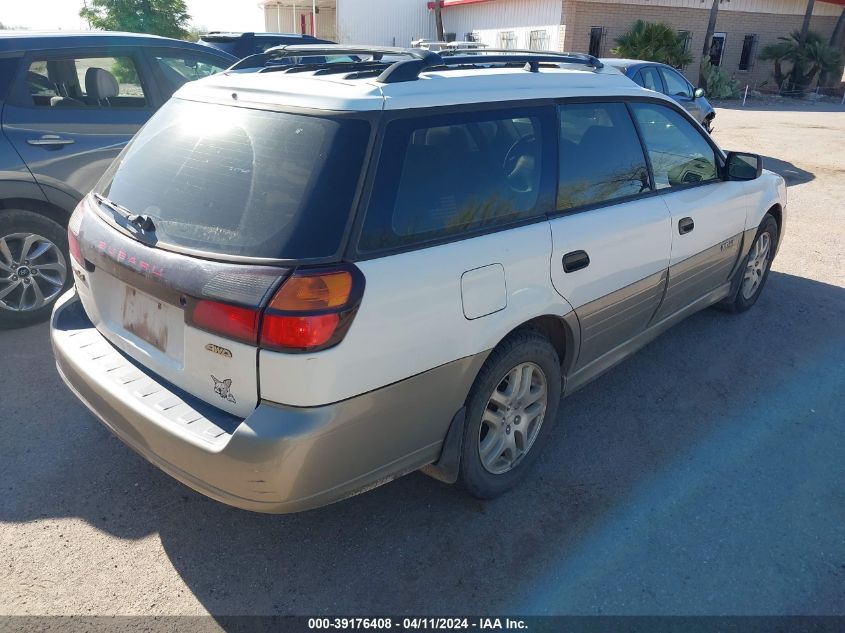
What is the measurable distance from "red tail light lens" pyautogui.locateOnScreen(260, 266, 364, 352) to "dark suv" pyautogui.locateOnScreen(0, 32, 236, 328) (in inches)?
131

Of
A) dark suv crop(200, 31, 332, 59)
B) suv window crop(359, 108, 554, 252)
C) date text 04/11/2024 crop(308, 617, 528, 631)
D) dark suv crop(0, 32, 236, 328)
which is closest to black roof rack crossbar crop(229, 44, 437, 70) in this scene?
suv window crop(359, 108, 554, 252)

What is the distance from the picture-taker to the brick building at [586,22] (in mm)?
24469

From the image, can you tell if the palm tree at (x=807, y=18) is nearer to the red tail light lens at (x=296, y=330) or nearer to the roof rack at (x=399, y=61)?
Answer: the roof rack at (x=399, y=61)

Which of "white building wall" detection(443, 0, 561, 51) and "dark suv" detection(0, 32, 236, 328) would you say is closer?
"dark suv" detection(0, 32, 236, 328)

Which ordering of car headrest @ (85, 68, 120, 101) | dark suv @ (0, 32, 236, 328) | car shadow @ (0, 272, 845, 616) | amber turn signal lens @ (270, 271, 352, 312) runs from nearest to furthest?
amber turn signal lens @ (270, 271, 352, 312) → car shadow @ (0, 272, 845, 616) → dark suv @ (0, 32, 236, 328) → car headrest @ (85, 68, 120, 101)

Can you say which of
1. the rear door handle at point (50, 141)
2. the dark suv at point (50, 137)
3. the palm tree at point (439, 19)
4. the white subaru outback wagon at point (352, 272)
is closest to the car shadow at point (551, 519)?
the white subaru outback wagon at point (352, 272)

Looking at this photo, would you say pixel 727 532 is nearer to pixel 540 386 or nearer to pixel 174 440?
pixel 540 386

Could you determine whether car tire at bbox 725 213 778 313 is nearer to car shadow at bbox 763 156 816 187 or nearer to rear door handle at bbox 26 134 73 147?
rear door handle at bbox 26 134 73 147

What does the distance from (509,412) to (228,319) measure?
54.9 inches

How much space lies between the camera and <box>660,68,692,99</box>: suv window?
36.2 feet

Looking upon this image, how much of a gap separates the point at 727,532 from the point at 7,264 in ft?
15.3

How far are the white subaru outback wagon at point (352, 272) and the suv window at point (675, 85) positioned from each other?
27.8 feet

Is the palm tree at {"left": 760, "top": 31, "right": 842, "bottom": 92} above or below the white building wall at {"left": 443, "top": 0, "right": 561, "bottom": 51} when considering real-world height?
below

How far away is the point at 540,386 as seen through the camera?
3.19 metres
